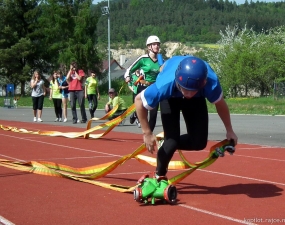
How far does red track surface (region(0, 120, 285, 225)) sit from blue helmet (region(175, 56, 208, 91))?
1232mm

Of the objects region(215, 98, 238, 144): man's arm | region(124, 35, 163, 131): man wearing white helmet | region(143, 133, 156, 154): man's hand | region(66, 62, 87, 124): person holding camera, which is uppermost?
region(124, 35, 163, 131): man wearing white helmet

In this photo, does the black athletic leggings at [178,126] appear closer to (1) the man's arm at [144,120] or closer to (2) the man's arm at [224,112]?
(2) the man's arm at [224,112]

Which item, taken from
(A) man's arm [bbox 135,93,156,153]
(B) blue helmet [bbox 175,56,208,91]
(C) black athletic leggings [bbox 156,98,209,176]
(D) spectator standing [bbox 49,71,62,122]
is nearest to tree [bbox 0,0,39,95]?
(D) spectator standing [bbox 49,71,62,122]

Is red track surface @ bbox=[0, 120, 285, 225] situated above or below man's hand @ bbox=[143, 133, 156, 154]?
below

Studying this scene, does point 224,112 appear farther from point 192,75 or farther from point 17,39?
point 17,39

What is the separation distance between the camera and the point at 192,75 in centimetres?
553

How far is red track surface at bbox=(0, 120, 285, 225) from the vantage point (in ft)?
17.9

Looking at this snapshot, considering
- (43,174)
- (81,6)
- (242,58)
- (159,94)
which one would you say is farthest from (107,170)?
(81,6)

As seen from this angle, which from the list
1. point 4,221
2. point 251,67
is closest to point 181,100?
point 4,221

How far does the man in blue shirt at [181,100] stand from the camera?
561 cm

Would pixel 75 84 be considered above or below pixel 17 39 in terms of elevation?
below

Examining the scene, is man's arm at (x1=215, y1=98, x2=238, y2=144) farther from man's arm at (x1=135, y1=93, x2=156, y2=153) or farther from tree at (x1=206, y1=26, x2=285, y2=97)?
tree at (x1=206, y1=26, x2=285, y2=97)

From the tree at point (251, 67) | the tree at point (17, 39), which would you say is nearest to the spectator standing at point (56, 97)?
the tree at point (251, 67)

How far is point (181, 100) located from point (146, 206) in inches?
45.8
